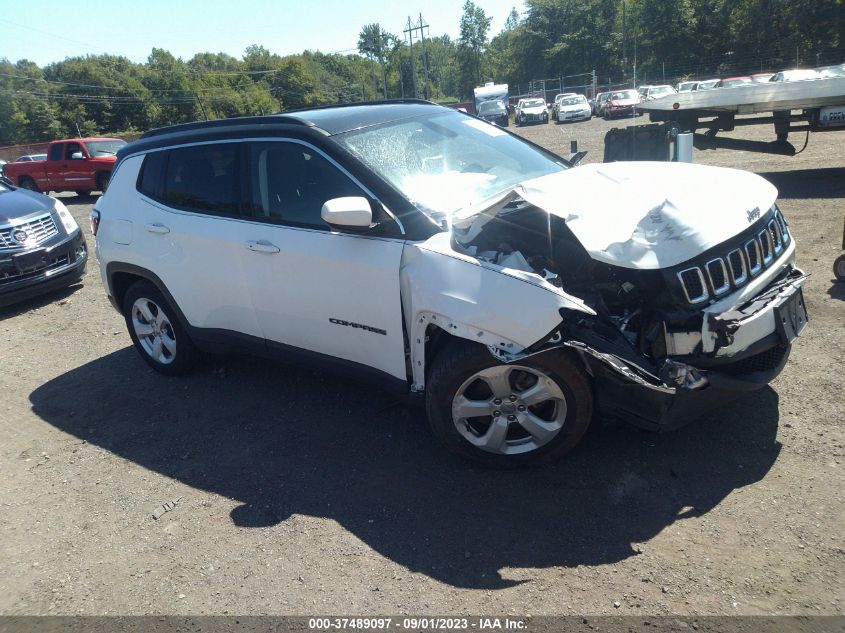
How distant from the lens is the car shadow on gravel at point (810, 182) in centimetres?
889

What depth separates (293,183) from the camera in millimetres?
3863

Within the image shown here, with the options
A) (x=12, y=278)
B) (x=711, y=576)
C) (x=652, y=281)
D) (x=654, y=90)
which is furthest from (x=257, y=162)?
(x=654, y=90)

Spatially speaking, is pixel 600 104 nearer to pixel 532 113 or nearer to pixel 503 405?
pixel 532 113

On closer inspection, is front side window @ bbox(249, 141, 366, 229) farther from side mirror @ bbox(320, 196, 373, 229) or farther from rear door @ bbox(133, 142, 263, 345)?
side mirror @ bbox(320, 196, 373, 229)

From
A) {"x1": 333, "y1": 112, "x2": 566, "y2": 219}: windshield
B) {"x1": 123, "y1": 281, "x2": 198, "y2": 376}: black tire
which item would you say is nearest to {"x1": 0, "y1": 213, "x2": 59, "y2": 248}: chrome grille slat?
{"x1": 123, "y1": 281, "x2": 198, "y2": 376}: black tire

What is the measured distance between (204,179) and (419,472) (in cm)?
260

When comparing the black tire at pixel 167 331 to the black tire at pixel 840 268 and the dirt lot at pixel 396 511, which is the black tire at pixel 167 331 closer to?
the dirt lot at pixel 396 511

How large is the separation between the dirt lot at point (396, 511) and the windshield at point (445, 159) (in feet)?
4.99

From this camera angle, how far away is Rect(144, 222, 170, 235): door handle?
449 cm

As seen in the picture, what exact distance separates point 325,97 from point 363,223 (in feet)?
310

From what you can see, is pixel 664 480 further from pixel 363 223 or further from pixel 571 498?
pixel 363 223

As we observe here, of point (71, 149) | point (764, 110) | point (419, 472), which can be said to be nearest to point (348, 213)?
point (419, 472)

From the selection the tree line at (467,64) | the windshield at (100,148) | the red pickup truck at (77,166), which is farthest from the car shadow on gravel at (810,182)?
the tree line at (467,64)

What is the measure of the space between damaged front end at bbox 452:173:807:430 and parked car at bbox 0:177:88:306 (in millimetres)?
6423
